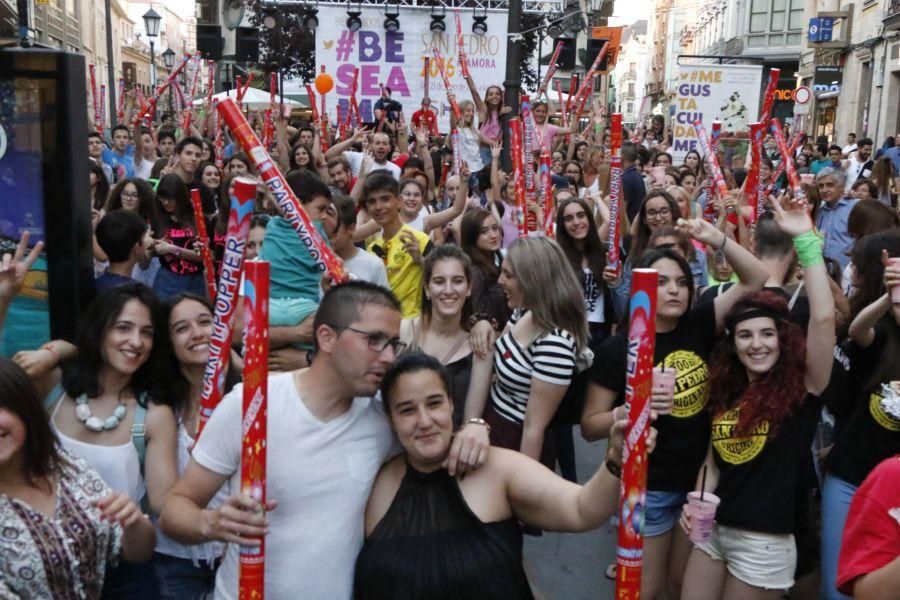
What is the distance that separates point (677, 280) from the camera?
3.80 meters

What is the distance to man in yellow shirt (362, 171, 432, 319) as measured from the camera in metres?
Result: 5.25

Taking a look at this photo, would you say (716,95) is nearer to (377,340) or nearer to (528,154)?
(528,154)

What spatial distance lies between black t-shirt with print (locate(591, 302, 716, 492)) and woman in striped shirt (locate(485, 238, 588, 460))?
0.55ft

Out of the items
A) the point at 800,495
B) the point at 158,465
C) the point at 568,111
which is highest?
the point at 568,111

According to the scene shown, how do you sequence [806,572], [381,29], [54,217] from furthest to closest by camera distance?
[381,29] < [806,572] < [54,217]

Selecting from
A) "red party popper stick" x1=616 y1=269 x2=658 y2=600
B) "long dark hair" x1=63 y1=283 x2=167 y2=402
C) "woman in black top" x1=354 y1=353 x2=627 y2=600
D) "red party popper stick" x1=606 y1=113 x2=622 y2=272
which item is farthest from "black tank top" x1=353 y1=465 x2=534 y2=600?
"red party popper stick" x1=606 y1=113 x2=622 y2=272

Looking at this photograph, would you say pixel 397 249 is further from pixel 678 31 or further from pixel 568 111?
pixel 678 31

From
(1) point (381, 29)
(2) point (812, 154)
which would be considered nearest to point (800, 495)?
(1) point (381, 29)

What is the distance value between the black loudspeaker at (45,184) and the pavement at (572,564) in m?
2.59

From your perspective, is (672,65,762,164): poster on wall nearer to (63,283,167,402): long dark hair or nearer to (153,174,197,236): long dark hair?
(153,174,197,236): long dark hair

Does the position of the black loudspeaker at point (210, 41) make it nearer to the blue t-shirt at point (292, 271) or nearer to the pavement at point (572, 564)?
the blue t-shirt at point (292, 271)

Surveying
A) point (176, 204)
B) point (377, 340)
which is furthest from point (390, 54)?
point (377, 340)

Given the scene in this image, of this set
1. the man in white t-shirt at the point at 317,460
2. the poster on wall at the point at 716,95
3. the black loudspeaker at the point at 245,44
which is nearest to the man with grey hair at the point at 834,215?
the poster on wall at the point at 716,95

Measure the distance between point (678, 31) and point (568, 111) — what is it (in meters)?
65.6
